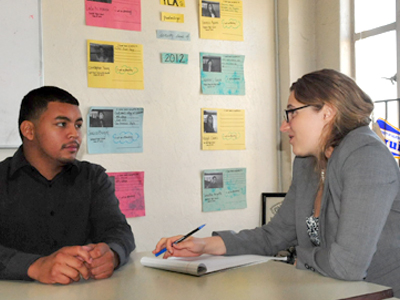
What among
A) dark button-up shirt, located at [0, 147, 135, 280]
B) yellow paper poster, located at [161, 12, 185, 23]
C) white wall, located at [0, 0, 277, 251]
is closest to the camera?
dark button-up shirt, located at [0, 147, 135, 280]

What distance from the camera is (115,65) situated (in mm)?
2062

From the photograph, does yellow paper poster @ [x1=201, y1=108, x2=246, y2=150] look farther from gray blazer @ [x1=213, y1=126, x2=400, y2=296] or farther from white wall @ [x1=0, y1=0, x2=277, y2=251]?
gray blazer @ [x1=213, y1=126, x2=400, y2=296]

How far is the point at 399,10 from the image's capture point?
200 cm

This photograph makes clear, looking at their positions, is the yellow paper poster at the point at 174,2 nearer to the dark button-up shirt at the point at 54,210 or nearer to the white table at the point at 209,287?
the dark button-up shirt at the point at 54,210

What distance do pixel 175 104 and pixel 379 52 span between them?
1039 mm

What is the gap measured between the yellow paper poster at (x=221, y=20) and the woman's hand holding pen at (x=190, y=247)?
4.07 feet

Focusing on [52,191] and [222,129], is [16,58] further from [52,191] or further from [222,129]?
[222,129]

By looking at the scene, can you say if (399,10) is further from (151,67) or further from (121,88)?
(121,88)

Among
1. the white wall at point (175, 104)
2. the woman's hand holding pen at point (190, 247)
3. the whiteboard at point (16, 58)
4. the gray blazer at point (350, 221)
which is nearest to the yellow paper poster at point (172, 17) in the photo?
the white wall at point (175, 104)

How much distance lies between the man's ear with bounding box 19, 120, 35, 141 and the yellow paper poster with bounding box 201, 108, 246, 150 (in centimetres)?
92

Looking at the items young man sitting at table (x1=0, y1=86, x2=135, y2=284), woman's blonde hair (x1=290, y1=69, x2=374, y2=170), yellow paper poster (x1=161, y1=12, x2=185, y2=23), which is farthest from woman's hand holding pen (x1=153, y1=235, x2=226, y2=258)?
yellow paper poster (x1=161, y1=12, x2=185, y2=23)

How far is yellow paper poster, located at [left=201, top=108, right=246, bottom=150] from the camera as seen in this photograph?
2275 millimetres

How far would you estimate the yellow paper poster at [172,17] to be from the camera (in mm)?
2162

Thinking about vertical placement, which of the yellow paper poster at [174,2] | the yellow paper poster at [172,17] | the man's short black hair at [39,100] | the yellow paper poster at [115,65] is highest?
the yellow paper poster at [174,2]
